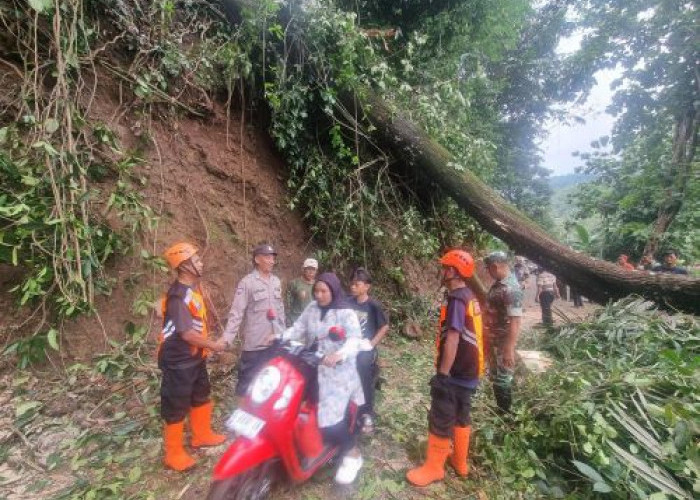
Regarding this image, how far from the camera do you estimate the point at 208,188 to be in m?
5.17

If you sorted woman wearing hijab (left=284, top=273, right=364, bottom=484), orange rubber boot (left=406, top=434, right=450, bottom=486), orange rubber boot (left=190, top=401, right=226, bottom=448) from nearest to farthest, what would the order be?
woman wearing hijab (left=284, top=273, right=364, bottom=484)
orange rubber boot (left=406, top=434, right=450, bottom=486)
orange rubber boot (left=190, top=401, right=226, bottom=448)

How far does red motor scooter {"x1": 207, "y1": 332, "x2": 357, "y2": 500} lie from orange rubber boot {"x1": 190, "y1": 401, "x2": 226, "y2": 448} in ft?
2.65

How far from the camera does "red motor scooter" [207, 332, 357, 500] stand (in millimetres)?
2211

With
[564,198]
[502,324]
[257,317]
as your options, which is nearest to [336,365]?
[257,317]

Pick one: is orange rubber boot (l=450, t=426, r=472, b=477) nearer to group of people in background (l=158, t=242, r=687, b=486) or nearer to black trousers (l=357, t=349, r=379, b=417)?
group of people in background (l=158, t=242, r=687, b=486)

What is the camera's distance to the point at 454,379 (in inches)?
115

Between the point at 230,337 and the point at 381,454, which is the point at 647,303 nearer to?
the point at 381,454

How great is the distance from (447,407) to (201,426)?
1.97m

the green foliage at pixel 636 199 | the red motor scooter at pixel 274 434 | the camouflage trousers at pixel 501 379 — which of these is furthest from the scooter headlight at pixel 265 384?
the green foliage at pixel 636 199

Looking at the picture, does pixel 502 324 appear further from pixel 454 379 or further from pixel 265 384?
pixel 265 384

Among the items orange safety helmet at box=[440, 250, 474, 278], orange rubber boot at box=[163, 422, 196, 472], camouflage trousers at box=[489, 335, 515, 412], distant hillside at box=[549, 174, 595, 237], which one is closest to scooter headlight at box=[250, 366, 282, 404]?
orange rubber boot at box=[163, 422, 196, 472]

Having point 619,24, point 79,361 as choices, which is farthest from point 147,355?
point 619,24

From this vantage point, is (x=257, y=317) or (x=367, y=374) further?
(x=257, y=317)

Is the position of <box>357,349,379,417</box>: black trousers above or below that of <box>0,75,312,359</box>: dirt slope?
below
